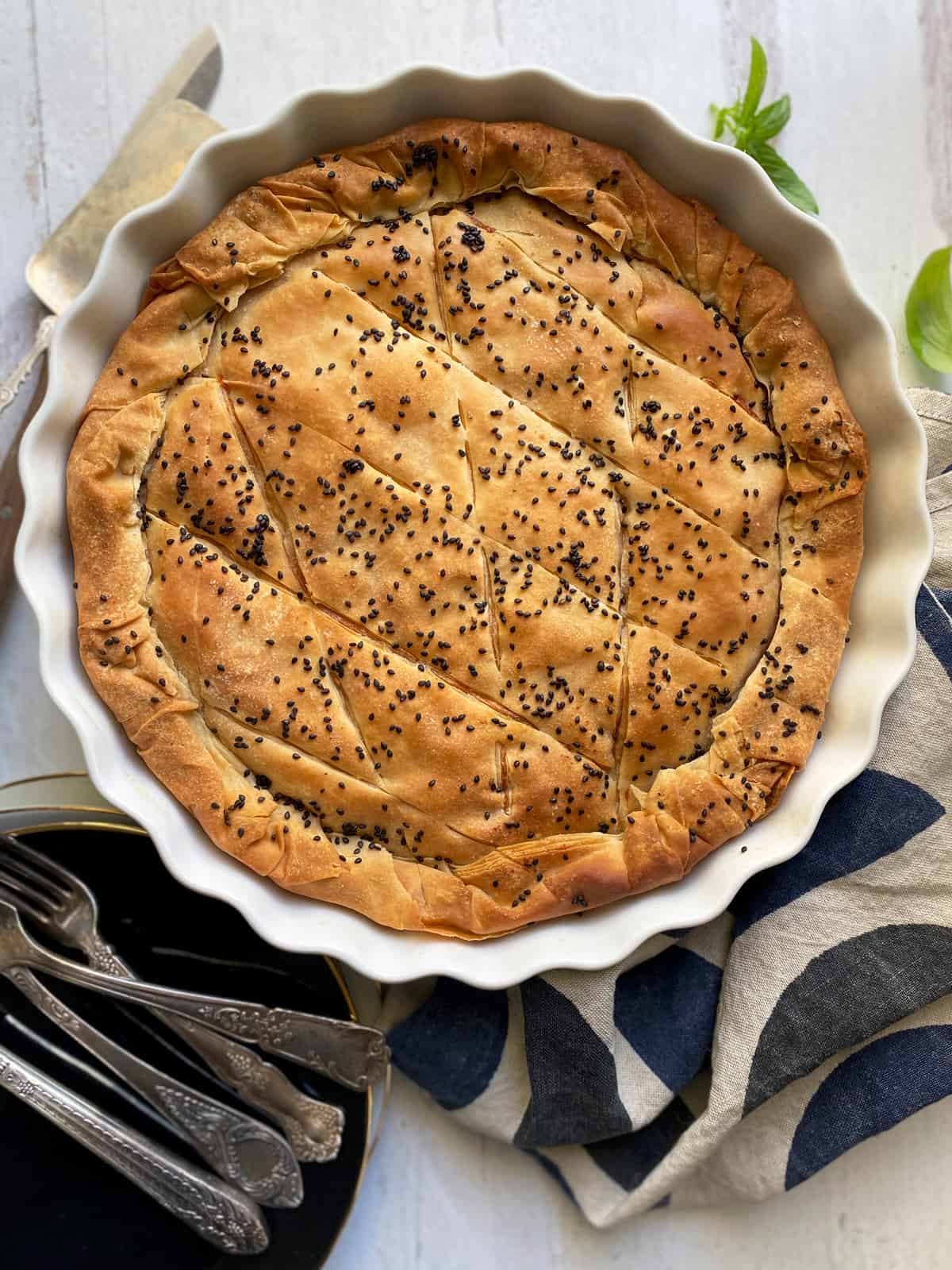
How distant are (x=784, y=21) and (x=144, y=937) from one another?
2.77 metres

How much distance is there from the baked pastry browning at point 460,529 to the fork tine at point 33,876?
41 cm

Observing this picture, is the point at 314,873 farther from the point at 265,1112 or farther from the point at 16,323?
the point at 16,323

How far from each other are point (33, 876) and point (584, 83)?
2310 millimetres

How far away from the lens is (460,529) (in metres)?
2.23

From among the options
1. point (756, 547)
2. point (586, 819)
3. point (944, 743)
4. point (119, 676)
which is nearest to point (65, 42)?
point (119, 676)

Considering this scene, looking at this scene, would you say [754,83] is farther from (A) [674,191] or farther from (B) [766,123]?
(A) [674,191]

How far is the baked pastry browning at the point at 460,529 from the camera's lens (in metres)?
2.20

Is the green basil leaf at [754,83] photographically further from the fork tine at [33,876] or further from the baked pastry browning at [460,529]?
the fork tine at [33,876]

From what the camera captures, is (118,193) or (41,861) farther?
(118,193)

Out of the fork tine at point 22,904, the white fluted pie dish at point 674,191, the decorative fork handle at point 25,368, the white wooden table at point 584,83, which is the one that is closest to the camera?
the white fluted pie dish at point 674,191

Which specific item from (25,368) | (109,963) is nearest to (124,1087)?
(109,963)

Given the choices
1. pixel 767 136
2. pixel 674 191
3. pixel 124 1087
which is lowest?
pixel 124 1087

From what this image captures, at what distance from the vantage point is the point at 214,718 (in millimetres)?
2252

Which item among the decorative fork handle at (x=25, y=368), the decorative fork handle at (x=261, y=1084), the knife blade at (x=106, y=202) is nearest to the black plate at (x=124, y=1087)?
the decorative fork handle at (x=261, y=1084)
